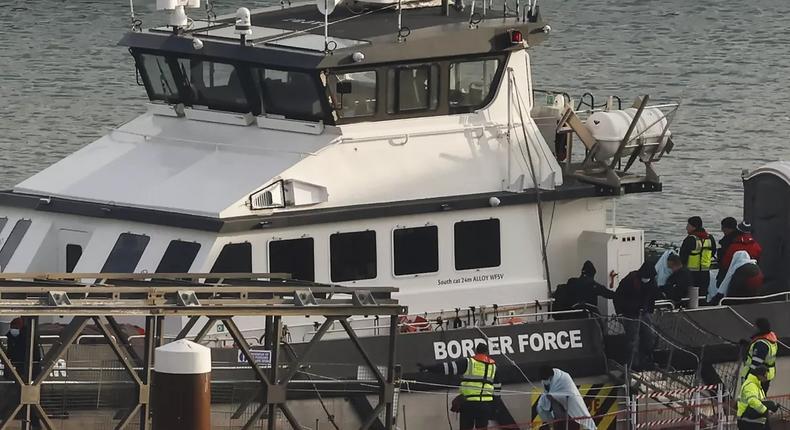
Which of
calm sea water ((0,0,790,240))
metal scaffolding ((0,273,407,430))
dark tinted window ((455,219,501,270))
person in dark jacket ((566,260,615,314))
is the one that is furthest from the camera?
calm sea water ((0,0,790,240))

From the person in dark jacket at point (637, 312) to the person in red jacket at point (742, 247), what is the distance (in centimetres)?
184

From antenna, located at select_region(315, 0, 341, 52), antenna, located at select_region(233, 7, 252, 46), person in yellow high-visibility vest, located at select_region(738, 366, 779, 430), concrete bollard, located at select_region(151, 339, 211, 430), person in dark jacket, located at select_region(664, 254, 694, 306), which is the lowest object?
person in yellow high-visibility vest, located at select_region(738, 366, 779, 430)

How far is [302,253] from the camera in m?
16.1

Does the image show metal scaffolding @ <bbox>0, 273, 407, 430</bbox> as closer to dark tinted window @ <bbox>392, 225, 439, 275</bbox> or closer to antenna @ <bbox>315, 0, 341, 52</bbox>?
dark tinted window @ <bbox>392, 225, 439, 275</bbox>

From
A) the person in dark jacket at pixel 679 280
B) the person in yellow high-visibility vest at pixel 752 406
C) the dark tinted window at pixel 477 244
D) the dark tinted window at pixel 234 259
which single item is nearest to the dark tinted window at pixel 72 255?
→ the dark tinted window at pixel 234 259

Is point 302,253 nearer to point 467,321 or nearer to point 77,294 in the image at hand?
point 467,321

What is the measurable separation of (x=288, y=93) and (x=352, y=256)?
1.51 metres

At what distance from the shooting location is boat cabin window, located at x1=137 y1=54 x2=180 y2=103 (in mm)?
17219

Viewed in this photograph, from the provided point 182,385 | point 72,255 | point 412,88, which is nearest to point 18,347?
point 72,255

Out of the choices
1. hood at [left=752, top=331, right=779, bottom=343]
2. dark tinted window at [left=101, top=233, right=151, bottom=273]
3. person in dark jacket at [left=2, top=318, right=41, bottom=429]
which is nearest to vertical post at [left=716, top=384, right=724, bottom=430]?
hood at [left=752, top=331, right=779, bottom=343]

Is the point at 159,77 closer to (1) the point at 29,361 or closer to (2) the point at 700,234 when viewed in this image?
(1) the point at 29,361

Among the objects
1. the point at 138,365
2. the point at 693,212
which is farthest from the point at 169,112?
the point at 693,212

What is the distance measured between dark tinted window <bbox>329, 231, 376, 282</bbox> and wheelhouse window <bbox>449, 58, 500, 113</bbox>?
59.3 inches

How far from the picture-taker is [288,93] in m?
16.6
